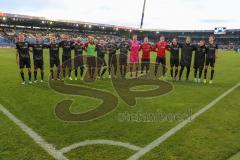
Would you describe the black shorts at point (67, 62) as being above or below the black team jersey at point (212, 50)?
below

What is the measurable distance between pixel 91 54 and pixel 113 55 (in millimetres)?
1510

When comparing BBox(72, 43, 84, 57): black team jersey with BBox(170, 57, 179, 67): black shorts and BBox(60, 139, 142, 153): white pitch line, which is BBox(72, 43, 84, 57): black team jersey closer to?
BBox(170, 57, 179, 67): black shorts

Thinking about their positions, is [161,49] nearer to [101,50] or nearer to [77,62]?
[101,50]

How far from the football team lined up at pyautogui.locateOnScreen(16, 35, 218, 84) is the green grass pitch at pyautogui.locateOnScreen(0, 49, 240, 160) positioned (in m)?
2.53

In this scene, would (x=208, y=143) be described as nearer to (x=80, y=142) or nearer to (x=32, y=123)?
(x=80, y=142)

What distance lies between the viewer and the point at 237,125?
21.5 ft

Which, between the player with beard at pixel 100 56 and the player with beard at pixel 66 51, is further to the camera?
the player with beard at pixel 100 56

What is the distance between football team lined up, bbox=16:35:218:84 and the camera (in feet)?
39.5

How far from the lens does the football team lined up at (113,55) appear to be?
39.5 feet

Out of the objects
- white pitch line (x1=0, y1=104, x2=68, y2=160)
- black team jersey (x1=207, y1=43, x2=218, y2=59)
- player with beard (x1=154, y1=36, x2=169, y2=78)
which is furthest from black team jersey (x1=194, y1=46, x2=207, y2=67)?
white pitch line (x1=0, y1=104, x2=68, y2=160)

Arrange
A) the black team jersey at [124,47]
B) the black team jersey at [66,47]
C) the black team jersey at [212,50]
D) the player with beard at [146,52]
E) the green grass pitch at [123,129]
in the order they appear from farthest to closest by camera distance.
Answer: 1. the black team jersey at [124,47]
2. the player with beard at [146,52]
3. the black team jersey at [66,47]
4. the black team jersey at [212,50]
5. the green grass pitch at [123,129]

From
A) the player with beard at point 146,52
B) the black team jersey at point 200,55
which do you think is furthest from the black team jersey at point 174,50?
the player with beard at point 146,52

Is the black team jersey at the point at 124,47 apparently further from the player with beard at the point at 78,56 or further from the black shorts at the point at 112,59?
the player with beard at the point at 78,56

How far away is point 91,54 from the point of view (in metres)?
13.3
